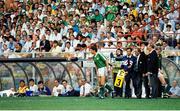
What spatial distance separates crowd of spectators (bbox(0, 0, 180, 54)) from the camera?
23.7 metres

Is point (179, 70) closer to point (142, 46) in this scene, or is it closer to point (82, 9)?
point (142, 46)

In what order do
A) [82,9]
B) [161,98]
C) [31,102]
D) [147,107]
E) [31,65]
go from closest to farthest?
1. [147,107]
2. [31,102]
3. [161,98]
4. [31,65]
5. [82,9]

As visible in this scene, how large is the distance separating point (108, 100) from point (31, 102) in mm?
2249

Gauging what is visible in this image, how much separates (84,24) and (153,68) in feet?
18.5

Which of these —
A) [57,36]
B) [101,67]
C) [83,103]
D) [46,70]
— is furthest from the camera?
[57,36]

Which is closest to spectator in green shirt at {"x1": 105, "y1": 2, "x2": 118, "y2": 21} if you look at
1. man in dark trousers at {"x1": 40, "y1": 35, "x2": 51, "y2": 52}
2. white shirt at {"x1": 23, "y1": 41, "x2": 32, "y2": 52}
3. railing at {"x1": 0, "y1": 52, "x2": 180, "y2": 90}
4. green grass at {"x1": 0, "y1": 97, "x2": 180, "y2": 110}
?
man in dark trousers at {"x1": 40, "y1": 35, "x2": 51, "y2": 52}

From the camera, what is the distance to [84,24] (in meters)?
26.1

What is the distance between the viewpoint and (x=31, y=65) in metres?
22.5

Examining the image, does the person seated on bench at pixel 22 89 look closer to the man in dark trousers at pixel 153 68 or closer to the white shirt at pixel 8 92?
the white shirt at pixel 8 92

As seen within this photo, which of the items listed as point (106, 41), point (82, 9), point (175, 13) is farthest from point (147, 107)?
point (82, 9)

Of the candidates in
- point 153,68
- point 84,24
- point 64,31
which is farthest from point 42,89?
point 84,24

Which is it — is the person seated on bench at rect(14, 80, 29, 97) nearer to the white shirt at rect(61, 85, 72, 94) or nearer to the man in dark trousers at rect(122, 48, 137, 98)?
the white shirt at rect(61, 85, 72, 94)

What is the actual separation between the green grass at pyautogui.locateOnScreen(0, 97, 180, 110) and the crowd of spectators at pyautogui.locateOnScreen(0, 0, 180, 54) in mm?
2764

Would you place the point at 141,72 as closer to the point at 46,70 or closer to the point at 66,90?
the point at 66,90
